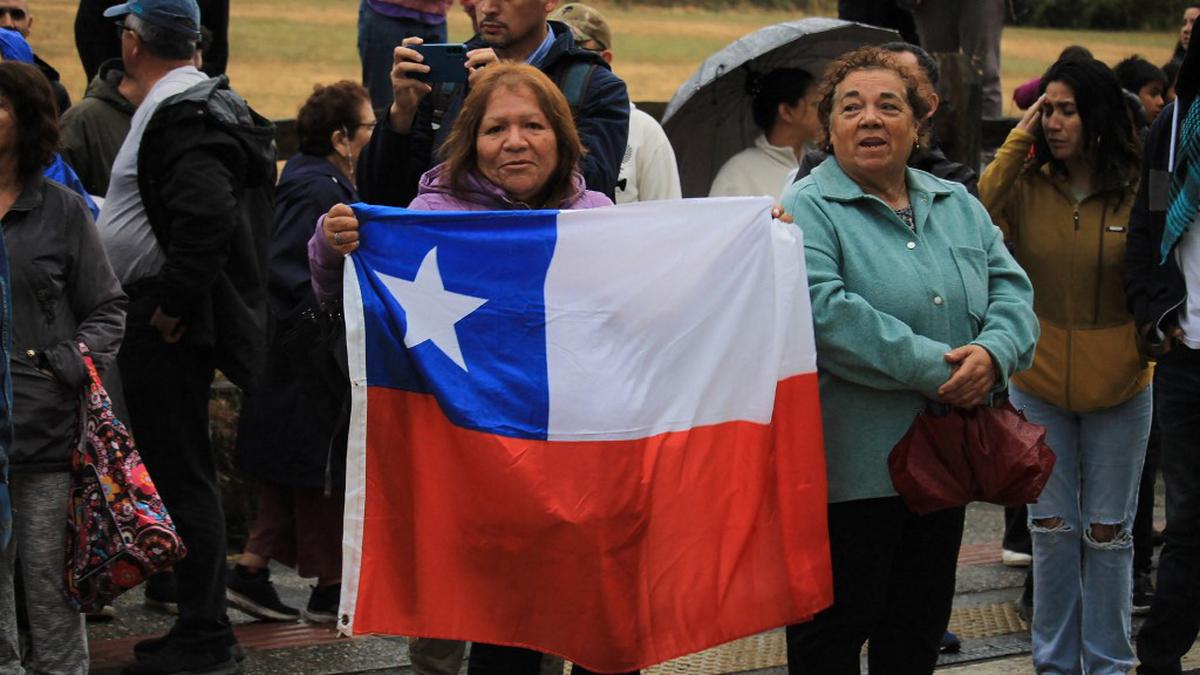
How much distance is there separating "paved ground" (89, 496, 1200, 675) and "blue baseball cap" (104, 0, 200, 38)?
236 centimetres

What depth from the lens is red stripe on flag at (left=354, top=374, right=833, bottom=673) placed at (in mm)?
4461

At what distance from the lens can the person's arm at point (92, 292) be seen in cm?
555

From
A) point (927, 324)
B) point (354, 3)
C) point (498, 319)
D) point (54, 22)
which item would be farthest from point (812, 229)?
point (354, 3)

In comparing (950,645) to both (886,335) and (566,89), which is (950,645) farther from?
(566,89)

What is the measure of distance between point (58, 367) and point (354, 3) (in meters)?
6.02

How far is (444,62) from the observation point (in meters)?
5.15

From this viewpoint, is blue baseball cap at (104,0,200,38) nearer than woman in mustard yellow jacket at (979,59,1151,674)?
No

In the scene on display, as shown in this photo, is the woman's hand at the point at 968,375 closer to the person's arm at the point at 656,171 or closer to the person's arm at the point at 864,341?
the person's arm at the point at 864,341

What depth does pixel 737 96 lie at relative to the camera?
25.6 ft

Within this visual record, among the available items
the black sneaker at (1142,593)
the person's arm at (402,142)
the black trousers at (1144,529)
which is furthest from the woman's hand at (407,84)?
the black trousers at (1144,529)

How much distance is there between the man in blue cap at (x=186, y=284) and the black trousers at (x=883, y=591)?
8.03ft

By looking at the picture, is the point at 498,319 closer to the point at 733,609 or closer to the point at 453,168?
the point at 453,168

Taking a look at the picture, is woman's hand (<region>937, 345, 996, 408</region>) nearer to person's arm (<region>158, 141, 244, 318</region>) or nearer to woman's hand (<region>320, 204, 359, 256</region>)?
woman's hand (<region>320, 204, 359, 256</region>)

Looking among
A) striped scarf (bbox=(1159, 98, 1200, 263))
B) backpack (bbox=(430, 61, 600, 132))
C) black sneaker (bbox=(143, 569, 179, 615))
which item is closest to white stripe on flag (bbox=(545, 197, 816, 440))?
backpack (bbox=(430, 61, 600, 132))
